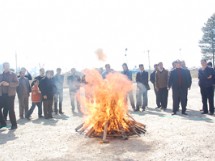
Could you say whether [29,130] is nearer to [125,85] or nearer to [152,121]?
[125,85]

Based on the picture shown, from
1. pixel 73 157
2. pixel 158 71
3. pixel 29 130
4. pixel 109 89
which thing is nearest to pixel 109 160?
pixel 73 157

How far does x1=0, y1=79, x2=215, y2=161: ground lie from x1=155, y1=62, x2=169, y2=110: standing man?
3324mm

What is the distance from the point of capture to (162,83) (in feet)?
47.8

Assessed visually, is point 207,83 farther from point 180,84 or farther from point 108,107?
point 108,107

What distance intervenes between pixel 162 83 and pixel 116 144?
7.05 meters

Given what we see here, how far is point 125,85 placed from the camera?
33.8 feet

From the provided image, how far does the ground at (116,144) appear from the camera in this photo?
22.8 feet

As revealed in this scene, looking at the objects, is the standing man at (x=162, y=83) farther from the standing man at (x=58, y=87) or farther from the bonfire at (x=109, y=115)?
the bonfire at (x=109, y=115)

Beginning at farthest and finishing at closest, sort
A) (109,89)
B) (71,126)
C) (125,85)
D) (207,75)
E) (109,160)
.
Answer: (207,75) < (71,126) < (125,85) < (109,89) < (109,160)

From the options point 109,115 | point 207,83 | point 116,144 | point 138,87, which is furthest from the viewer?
point 138,87

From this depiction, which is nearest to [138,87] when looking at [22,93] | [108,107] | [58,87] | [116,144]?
[58,87]

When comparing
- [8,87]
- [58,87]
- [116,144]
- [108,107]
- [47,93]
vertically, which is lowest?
[116,144]

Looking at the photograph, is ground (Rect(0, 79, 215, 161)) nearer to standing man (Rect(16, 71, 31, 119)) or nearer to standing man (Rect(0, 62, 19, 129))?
standing man (Rect(0, 62, 19, 129))

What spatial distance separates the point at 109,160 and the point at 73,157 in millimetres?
852
